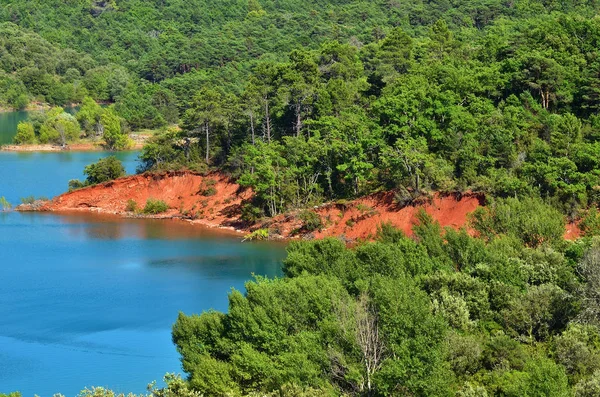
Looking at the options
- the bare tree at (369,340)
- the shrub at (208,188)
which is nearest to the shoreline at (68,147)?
the shrub at (208,188)

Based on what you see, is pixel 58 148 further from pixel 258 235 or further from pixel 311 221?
pixel 311 221

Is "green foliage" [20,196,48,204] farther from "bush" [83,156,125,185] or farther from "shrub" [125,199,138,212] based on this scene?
"shrub" [125,199,138,212]

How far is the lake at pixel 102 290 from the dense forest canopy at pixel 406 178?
19.8 feet

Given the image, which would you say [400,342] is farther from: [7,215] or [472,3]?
[472,3]

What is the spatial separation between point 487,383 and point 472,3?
355ft

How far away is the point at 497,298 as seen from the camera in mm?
36438

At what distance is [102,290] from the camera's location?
5081 centimetres

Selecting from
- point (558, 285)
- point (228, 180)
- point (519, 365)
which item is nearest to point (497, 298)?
point (558, 285)

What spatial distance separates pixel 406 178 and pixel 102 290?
22000 mm

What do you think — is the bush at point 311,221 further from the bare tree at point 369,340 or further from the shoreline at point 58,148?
the shoreline at point 58,148

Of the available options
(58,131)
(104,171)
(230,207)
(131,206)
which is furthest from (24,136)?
(230,207)

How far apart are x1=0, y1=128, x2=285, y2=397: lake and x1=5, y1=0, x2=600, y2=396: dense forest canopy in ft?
19.8

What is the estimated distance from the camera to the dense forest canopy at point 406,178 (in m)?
31.0

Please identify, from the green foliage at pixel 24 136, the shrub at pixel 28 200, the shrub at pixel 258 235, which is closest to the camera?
the shrub at pixel 258 235
